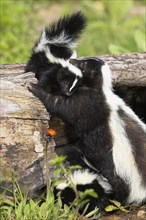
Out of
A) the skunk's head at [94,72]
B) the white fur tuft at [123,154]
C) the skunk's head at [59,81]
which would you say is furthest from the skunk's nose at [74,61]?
the white fur tuft at [123,154]

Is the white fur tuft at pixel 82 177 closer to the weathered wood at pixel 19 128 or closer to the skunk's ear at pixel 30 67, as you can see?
the weathered wood at pixel 19 128

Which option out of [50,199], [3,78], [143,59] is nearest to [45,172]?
[50,199]

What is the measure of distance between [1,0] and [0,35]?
0.60 m

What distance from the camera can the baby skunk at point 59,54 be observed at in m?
5.45

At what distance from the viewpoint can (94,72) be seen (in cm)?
555

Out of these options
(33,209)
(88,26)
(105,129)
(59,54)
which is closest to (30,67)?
(59,54)

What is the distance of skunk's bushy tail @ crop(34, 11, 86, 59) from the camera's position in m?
5.54

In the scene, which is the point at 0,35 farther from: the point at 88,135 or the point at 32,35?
the point at 88,135

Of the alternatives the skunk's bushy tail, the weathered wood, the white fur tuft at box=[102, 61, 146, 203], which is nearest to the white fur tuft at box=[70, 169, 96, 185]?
the white fur tuft at box=[102, 61, 146, 203]

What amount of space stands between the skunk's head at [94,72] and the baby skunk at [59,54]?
8 cm

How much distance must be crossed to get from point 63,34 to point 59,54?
7.6 inches

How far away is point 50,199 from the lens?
4.57 meters

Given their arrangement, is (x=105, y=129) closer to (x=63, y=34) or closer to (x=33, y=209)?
(x=63, y=34)

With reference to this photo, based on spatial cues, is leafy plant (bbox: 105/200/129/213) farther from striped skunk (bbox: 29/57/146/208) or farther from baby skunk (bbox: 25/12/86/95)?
baby skunk (bbox: 25/12/86/95)
